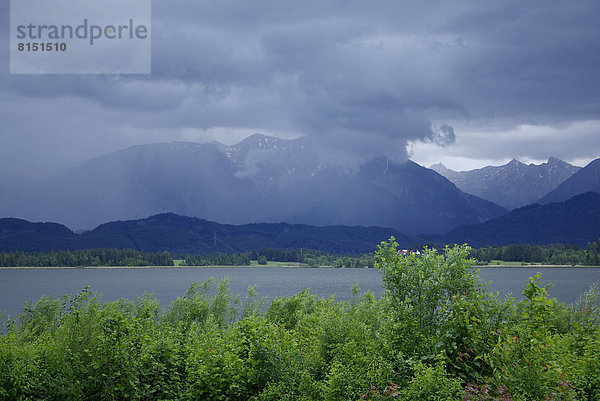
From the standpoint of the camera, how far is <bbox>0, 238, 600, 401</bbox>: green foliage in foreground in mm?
12616

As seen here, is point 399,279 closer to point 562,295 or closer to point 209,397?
point 209,397

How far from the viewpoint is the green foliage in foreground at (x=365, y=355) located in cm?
1262

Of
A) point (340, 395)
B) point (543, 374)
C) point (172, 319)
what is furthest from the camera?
point (172, 319)

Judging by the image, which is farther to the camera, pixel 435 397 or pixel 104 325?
pixel 104 325

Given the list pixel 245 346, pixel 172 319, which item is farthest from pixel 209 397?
pixel 172 319

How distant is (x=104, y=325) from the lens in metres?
15.4

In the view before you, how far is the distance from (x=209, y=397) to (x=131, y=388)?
6.98 ft

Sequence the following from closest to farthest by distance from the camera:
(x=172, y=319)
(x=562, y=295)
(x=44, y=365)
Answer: (x=44, y=365), (x=172, y=319), (x=562, y=295)

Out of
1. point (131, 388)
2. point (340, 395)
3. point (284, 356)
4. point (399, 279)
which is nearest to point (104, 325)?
point (131, 388)

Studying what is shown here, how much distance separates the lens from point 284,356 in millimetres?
15602

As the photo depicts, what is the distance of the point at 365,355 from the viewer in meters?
15.1

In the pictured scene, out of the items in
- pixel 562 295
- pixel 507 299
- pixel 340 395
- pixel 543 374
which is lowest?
pixel 562 295

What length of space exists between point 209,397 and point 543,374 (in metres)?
8.47

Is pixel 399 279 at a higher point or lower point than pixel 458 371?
higher
